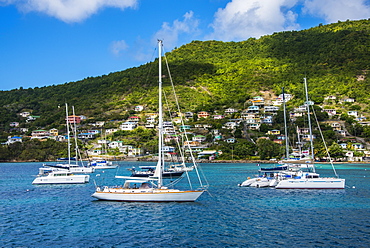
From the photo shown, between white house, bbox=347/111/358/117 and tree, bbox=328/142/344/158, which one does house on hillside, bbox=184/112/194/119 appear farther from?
tree, bbox=328/142/344/158

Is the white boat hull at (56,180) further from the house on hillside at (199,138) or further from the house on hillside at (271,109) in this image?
the house on hillside at (271,109)

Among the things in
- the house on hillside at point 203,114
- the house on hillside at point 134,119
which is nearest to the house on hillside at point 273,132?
the house on hillside at point 203,114

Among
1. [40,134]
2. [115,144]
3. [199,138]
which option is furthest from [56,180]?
[40,134]

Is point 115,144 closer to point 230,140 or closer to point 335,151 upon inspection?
point 230,140

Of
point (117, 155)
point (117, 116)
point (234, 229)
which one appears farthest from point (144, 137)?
point (234, 229)

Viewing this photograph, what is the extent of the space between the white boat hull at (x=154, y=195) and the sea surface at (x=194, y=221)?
53cm

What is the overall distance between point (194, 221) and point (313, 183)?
2215 cm

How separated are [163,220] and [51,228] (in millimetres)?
7364

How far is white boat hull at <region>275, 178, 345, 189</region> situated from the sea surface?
13.5ft

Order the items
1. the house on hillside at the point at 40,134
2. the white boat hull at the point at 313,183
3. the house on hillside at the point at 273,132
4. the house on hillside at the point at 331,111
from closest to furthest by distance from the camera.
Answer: the white boat hull at the point at 313,183 < the house on hillside at the point at 273,132 < the house on hillside at the point at 331,111 < the house on hillside at the point at 40,134

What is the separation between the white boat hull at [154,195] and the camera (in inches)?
1243

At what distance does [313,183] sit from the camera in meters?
43.5

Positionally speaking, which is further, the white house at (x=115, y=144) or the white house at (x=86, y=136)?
the white house at (x=86, y=136)

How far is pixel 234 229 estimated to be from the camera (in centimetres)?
2438
